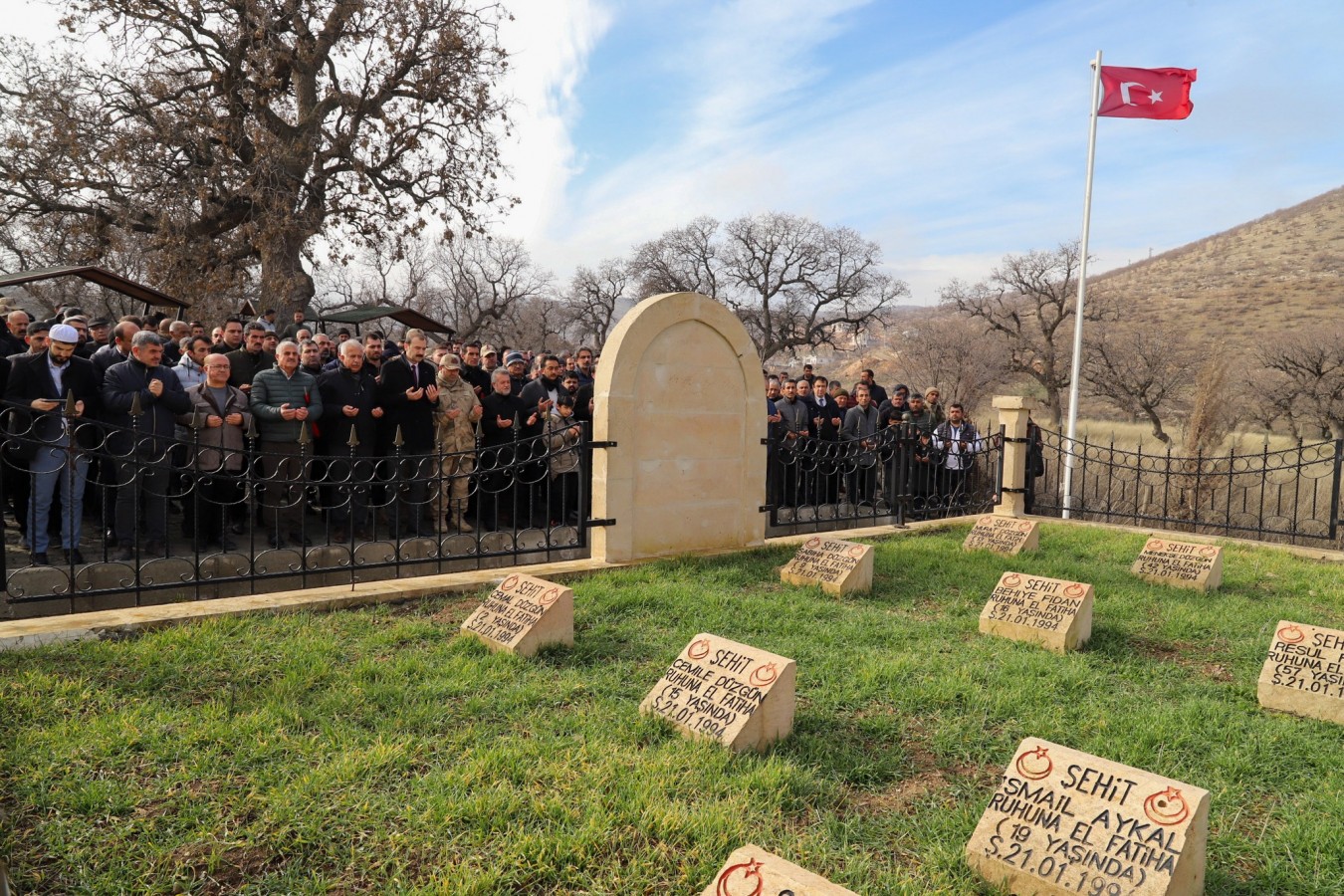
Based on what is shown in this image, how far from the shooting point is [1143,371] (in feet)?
97.1

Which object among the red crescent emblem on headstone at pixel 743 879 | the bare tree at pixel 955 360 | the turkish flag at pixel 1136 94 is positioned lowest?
the red crescent emblem on headstone at pixel 743 879

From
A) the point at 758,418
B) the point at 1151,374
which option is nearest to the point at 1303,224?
the point at 1151,374

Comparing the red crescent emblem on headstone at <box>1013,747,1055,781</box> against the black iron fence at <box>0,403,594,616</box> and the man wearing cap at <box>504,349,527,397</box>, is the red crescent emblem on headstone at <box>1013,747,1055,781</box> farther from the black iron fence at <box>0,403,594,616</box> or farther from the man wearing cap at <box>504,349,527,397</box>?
the man wearing cap at <box>504,349,527,397</box>

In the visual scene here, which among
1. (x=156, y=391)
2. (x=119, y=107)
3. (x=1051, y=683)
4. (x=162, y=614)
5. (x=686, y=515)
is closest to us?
(x=1051, y=683)

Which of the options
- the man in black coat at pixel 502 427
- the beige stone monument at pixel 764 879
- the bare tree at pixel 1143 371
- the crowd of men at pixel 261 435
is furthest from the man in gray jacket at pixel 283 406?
the bare tree at pixel 1143 371

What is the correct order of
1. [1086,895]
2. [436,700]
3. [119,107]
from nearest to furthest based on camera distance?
1. [1086,895]
2. [436,700]
3. [119,107]

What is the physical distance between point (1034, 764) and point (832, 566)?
3.62 metres

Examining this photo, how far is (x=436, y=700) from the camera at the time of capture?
3957mm

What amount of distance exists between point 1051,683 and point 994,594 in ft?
4.09

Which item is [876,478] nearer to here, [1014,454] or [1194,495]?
[1014,454]

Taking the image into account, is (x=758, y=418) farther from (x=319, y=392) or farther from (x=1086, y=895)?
(x=1086, y=895)

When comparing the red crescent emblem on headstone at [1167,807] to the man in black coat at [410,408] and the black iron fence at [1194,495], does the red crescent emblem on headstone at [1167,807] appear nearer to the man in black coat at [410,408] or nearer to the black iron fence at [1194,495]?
the man in black coat at [410,408]

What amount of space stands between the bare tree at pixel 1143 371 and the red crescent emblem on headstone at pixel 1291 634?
82.5 feet

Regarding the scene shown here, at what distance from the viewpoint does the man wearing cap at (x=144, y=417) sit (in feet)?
20.8
